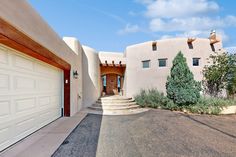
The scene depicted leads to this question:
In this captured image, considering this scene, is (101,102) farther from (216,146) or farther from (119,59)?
(216,146)

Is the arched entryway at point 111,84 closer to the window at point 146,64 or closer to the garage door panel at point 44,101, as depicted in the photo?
the window at point 146,64

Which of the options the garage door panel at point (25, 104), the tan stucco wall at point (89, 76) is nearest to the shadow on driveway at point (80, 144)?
the garage door panel at point (25, 104)

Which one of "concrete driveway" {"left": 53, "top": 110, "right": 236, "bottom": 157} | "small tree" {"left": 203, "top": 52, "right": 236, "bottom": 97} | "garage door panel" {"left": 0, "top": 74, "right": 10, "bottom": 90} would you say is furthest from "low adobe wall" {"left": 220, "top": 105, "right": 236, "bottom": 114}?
"garage door panel" {"left": 0, "top": 74, "right": 10, "bottom": 90}

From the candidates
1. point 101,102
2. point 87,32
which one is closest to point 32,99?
point 101,102

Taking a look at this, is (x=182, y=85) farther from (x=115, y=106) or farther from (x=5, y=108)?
(x=5, y=108)

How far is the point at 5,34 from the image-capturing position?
9.37ft

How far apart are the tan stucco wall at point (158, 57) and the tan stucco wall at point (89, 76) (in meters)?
3.18

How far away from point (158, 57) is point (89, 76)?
5344 millimetres

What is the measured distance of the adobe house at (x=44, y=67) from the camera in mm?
3430

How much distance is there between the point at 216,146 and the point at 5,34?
5.51 metres

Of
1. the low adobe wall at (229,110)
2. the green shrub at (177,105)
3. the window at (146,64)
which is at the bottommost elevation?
the low adobe wall at (229,110)

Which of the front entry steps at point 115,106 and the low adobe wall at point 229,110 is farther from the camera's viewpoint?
the front entry steps at point 115,106

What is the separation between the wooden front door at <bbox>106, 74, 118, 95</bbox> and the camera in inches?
666

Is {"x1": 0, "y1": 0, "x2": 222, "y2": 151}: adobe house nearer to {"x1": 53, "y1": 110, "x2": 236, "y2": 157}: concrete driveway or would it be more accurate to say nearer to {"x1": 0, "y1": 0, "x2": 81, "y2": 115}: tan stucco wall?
{"x1": 0, "y1": 0, "x2": 81, "y2": 115}: tan stucco wall
